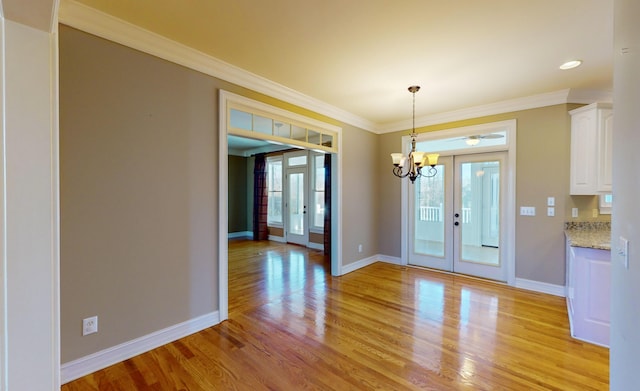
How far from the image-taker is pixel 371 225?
17.8 feet

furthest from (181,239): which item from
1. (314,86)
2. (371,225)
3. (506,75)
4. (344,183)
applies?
(506,75)

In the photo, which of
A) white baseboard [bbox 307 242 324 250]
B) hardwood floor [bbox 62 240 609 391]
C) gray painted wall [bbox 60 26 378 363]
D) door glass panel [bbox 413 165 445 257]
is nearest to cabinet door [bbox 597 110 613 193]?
hardwood floor [bbox 62 240 609 391]

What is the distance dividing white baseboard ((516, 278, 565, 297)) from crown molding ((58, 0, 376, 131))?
13.4 feet

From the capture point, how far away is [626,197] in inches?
49.4

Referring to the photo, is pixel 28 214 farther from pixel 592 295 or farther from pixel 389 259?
pixel 389 259

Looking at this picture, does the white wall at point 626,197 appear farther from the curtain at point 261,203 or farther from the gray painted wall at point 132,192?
the curtain at point 261,203

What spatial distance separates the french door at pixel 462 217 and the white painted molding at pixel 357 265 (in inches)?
27.7

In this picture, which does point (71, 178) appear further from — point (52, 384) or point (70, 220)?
point (52, 384)

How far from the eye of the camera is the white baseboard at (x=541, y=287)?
3.77 metres

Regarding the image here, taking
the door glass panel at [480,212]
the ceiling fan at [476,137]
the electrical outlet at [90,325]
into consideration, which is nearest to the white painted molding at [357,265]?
the door glass panel at [480,212]

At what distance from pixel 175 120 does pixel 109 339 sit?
6.34 ft

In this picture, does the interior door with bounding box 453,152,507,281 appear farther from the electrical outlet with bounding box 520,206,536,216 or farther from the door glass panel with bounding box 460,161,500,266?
the electrical outlet with bounding box 520,206,536,216

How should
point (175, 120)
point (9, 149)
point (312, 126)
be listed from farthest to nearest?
point (312, 126)
point (175, 120)
point (9, 149)

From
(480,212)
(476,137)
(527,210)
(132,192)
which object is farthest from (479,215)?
(132,192)
